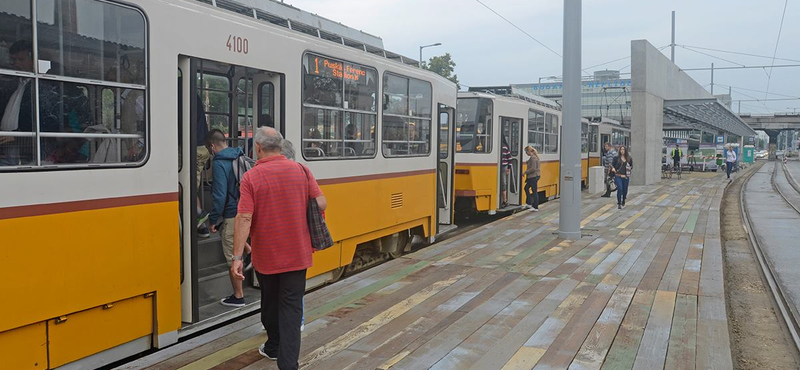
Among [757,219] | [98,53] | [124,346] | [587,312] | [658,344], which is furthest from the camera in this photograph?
[757,219]

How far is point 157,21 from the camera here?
177 inches

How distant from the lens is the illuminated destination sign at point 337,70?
6.53m

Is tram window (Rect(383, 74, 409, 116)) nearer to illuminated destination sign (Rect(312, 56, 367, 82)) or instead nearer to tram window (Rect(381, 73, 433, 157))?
tram window (Rect(381, 73, 433, 157))

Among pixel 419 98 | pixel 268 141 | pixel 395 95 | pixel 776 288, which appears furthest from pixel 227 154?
pixel 776 288

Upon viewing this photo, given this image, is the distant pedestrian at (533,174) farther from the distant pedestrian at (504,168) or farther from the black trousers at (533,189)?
the distant pedestrian at (504,168)

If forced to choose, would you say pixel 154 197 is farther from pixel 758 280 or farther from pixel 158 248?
pixel 758 280

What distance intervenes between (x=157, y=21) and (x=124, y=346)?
2309 millimetres

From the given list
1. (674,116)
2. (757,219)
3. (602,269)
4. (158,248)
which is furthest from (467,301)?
(674,116)

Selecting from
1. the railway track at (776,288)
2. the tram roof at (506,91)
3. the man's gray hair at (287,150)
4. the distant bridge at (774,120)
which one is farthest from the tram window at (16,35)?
the distant bridge at (774,120)

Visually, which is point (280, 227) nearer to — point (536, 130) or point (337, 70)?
point (337, 70)

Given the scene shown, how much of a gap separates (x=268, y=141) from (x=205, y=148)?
103 inches

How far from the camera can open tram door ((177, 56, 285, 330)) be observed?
4.86 m

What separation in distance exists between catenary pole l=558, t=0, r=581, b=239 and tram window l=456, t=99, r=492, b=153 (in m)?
3.30

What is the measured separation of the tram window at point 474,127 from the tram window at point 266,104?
782 centimetres
